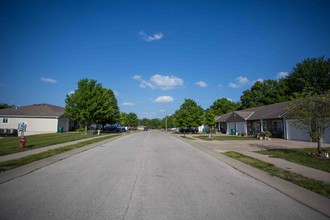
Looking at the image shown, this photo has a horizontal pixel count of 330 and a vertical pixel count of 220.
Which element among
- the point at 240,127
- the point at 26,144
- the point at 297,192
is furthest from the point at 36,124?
the point at 297,192

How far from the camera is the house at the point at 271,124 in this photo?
86.1ft

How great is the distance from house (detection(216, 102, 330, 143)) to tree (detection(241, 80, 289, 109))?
2348cm

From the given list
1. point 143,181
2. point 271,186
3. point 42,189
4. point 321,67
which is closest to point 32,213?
point 42,189

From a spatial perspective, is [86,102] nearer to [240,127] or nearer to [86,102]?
[86,102]

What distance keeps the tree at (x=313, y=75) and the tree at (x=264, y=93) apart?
6.48m

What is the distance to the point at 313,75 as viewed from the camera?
2018 inches

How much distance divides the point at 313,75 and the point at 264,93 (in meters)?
18.4

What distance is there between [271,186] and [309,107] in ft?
30.1

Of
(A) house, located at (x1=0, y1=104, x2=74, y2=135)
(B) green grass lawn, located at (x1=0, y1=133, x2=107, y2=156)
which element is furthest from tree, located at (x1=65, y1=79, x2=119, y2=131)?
(B) green grass lawn, located at (x1=0, y1=133, x2=107, y2=156)

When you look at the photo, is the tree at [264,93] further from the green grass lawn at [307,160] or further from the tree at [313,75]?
the green grass lawn at [307,160]

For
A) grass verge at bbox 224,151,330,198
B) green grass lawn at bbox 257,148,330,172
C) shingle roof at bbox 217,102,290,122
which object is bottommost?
grass verge at bbox 224,151,330,198

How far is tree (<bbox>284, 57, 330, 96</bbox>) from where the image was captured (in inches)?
1973

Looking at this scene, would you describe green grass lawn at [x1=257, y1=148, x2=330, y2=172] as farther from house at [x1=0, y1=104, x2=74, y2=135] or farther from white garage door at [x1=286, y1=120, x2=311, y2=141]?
house at [x1=0, y1=104, x2=74, y2=135]

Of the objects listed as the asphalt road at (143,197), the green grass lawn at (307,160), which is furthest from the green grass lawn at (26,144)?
the green grass lawn at (307,160)
